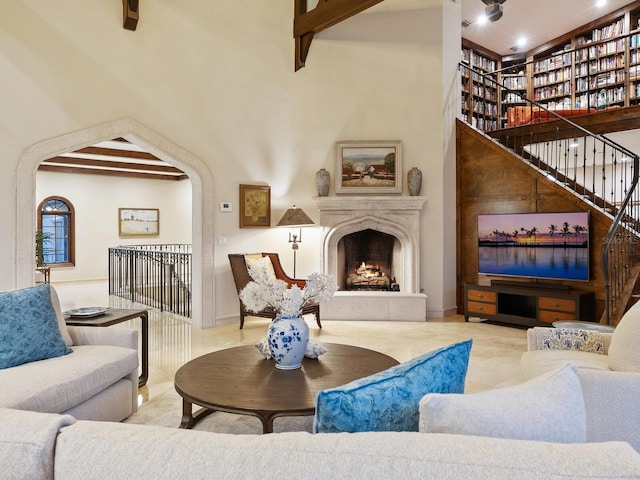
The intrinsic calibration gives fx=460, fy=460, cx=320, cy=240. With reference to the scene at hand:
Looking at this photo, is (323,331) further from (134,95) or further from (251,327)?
(134,95)

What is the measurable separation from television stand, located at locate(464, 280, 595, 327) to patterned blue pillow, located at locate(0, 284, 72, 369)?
4973 mm

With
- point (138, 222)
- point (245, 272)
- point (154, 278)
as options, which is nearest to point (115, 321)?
point (245, 272)

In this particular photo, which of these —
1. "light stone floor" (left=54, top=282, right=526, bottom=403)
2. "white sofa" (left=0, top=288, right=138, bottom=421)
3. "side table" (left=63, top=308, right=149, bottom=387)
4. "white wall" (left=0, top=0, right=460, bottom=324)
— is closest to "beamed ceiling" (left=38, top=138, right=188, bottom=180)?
"white wall" (left=0, top=0, right=460, bottom=324)

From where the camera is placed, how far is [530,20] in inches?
330

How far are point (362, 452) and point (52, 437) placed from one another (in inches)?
22.8

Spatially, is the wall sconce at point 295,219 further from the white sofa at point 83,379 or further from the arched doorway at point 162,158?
the white sofa at point 83,379

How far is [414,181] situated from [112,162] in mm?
7330

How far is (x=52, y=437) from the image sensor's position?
86 cm

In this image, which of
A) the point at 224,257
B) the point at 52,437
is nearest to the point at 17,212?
the point at 224,257

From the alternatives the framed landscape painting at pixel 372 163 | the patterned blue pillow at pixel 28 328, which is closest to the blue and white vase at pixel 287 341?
the patterned blue pillow at pixel 28 328

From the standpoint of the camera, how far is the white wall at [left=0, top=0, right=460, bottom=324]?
477 cm

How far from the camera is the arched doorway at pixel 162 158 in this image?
15.5ft

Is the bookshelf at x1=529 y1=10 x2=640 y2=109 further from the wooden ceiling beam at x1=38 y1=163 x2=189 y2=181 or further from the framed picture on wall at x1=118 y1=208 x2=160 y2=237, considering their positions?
the framed picture on wall at x1=118 y1=208 x2=160 y2=237

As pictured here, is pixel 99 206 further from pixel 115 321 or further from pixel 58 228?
pixel 115 321
